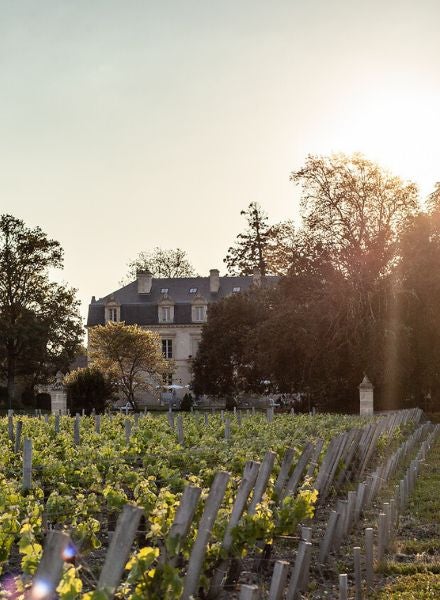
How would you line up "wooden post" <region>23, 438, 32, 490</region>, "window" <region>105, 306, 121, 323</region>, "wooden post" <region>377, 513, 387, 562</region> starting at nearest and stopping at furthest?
"wooden post" <region>377, 513, 387, 562</region>, "wooden post" <region>23, 438, 32, 490</region>, "window" <region>105, 306, 121, 323</region>

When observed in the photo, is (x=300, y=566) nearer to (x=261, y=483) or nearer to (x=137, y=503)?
(x=261, y=483)

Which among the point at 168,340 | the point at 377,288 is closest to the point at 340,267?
the point at 377,288

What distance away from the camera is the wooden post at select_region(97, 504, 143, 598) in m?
4.50

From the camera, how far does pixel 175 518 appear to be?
5.64 m

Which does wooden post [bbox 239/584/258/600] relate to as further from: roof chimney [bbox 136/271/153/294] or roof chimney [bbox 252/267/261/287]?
roof chimney [bbox 136/271/153/294]

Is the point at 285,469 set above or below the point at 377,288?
below

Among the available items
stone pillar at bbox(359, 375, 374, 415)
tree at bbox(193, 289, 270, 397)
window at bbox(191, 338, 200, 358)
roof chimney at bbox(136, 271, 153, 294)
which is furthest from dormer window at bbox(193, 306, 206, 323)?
stone pillar at bbox(359, 375, 374, 415)

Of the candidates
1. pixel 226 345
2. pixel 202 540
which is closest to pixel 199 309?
pixel 226 345

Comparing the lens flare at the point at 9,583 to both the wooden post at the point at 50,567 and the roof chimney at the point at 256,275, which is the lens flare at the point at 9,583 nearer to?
the wooden post at the point at 50,567

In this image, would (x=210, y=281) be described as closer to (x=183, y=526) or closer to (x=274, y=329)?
(x=274, y=329)

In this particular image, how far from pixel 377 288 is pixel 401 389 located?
4.56m

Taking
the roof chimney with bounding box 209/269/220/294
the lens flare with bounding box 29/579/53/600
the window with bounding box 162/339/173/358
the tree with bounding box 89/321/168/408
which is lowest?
the lens flare with bounding box 29/579/53/600

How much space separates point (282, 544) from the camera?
9711 millimetres

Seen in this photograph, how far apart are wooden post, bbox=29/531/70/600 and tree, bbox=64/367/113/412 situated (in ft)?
147
